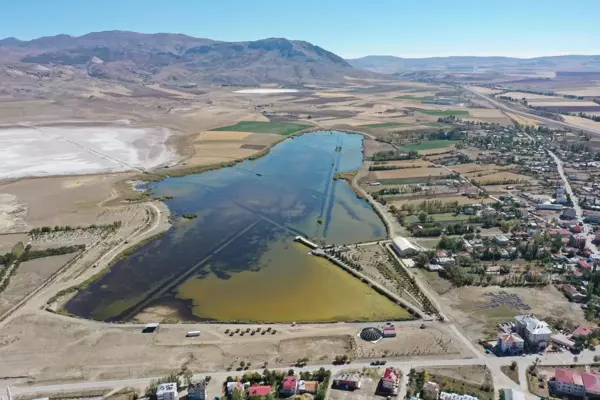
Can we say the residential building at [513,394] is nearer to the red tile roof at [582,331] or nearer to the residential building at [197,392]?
the red tile roof at [582,331]

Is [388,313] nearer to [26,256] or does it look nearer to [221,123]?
[26,256]

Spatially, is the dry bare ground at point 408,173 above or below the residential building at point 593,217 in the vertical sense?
above

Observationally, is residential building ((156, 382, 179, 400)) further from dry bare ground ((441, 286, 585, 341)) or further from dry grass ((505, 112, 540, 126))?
dry grass ((505, 112, 540, 126))

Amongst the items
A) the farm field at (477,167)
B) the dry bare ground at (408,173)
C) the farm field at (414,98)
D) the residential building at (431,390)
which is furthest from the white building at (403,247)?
the farm field at (414,98)

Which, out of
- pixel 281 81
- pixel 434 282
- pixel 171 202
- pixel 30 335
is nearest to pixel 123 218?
pixel 171 202

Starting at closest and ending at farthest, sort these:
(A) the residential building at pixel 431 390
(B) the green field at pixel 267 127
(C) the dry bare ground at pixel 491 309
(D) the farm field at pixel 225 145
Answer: (A) the residential building at pixel 431 390
(C) the dry bare ground at pixel 491 309
(D) the farm field at pixel 225 145
(B) the green field at pixel 267 127

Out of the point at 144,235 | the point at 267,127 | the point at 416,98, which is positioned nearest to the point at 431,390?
the point at 144,235

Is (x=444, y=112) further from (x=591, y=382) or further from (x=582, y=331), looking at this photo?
(x=591, y=382)
